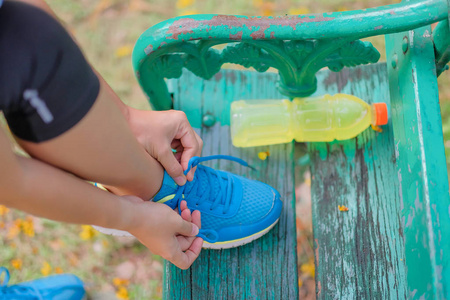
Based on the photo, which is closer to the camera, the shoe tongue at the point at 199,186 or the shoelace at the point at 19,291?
the shoe tongue at the point at 199,186

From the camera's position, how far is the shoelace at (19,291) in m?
1.51

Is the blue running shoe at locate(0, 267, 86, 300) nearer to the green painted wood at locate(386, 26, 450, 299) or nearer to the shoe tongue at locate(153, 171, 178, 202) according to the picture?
the shoe tongue at locate(153, 171, 178, 202)

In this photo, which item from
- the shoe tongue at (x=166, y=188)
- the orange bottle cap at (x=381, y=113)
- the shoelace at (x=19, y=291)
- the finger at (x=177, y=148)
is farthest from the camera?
the shoelace at (x=19, y=291)

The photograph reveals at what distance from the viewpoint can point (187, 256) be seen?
1087mm

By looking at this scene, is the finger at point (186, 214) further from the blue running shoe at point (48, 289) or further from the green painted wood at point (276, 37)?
the blue running shoe at point (48, 289)

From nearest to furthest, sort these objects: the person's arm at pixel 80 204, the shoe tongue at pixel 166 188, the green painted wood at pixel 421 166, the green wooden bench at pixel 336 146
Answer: the person's arm at pixel 80 204, the green painted wood at pixel 421 166, the green wooden bench at pixel 336 146, the shoe tongue at pixel 166 188

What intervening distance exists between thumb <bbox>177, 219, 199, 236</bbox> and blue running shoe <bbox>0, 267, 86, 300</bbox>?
78 cm

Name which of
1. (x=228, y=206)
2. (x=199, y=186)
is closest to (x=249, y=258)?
(x=228, y=206)

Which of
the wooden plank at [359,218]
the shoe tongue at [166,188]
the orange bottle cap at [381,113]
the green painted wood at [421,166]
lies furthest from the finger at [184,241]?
the orange bottle cap at [381,113]

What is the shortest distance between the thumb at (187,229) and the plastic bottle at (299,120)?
17.3 inches

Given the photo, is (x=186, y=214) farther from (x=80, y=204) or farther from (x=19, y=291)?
(x=19, y=291)

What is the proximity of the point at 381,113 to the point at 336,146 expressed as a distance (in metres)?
0.17

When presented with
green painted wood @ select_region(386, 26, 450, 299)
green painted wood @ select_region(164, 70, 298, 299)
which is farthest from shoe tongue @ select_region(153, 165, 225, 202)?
green painted wood @ select_region(386, 26, 450, 299)

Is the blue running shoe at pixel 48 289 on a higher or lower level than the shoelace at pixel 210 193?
lower
